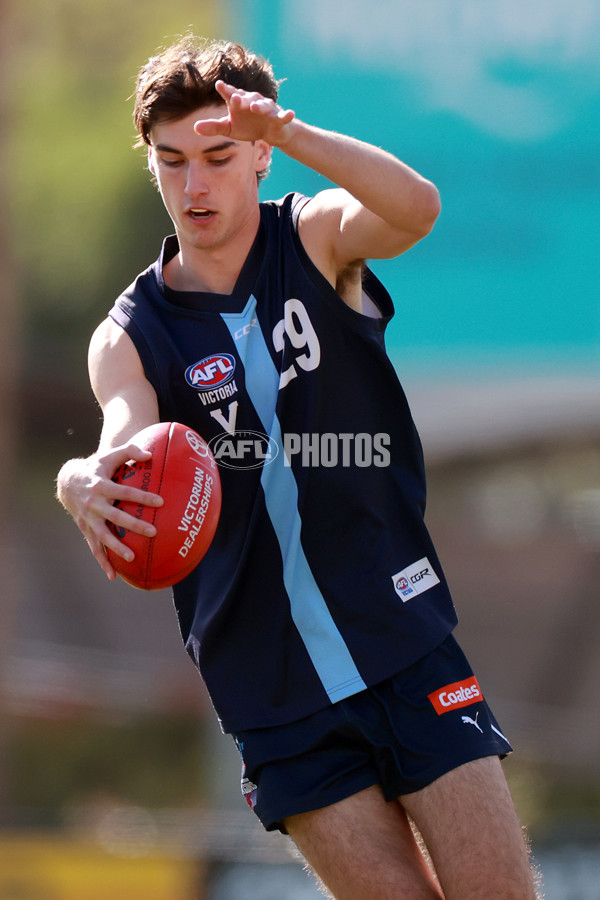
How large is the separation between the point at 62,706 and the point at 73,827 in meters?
2.03

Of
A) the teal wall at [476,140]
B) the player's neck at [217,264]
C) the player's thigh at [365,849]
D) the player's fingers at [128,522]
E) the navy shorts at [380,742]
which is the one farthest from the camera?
the teal wall at [476,140]

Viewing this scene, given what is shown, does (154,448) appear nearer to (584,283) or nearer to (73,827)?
(584,283)

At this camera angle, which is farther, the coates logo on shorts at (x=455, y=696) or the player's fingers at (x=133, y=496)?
the coates logo on shorts at (x=455, y=696)

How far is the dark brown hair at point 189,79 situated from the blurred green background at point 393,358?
1.83 m

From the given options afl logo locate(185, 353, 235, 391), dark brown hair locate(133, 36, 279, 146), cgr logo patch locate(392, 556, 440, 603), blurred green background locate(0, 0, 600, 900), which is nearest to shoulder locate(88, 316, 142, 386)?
afl logo locate(185, 353, 235, 391)

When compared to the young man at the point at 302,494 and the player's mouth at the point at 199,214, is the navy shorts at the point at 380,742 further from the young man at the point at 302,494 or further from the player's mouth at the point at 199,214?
the player's mouth at the point at 199,214

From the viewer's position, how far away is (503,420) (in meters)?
6.60

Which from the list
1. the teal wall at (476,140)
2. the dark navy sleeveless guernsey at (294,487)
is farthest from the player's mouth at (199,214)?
the teal wall at (476,140)

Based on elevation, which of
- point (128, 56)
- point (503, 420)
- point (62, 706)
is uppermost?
point (128, 56)

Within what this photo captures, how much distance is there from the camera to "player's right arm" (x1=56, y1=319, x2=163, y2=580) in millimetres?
2252

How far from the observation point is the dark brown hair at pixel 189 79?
269 cm

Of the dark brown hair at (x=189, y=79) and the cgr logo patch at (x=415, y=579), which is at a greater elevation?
the dark brown hair at (x=189, y=79)

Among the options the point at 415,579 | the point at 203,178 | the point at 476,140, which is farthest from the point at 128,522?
the point at 476,140

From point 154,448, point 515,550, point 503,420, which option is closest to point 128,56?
point 503,420
